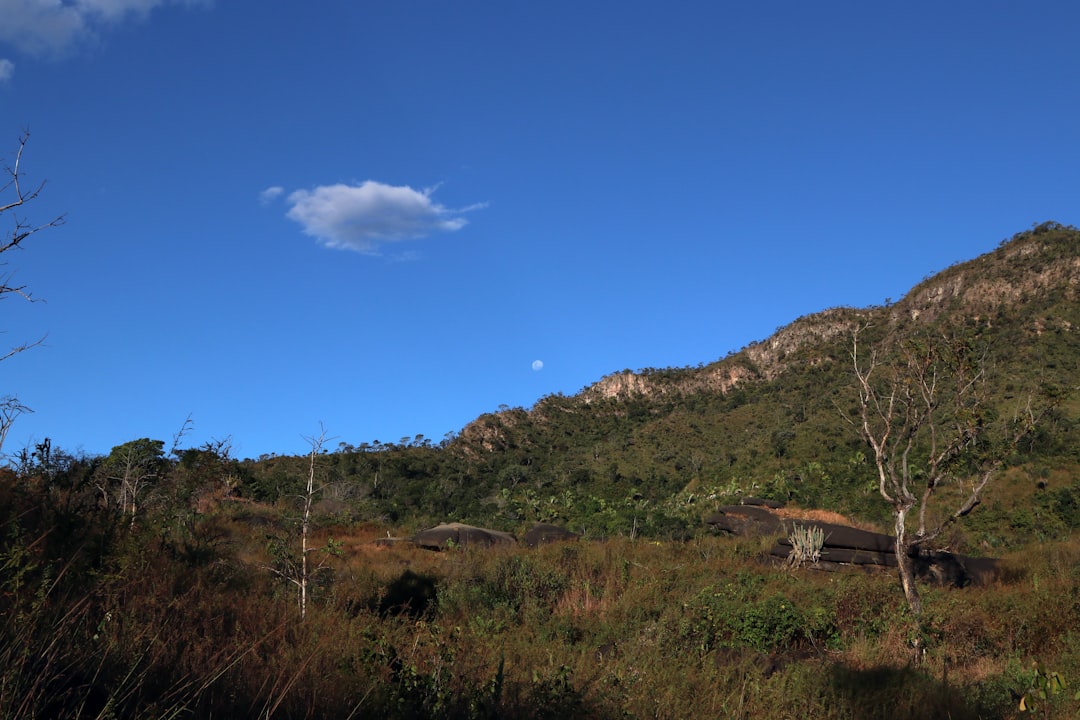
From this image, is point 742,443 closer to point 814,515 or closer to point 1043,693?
point 814,515

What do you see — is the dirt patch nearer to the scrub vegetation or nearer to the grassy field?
the scrub vegetation

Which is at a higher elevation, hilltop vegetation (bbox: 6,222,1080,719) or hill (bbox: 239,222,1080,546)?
hill (bbox: 239,222,1080,546)

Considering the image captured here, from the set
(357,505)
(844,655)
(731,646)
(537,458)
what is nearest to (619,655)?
(731,646)

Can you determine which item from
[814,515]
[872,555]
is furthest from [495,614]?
[814,515]

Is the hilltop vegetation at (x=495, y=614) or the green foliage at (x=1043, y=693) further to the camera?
the hilltop vegetation at (x=495, y=614)

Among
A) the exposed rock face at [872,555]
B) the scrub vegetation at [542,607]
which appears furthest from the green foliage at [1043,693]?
the exposed rock face at [872,555]

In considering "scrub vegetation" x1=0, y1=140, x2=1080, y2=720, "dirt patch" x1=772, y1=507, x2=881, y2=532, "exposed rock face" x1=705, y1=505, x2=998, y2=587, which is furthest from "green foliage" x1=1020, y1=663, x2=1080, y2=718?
"dirt patch" x1=772, y1=507, x2=881, y2=532

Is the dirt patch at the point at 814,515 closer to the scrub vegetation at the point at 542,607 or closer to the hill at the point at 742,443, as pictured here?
the scrub vegetation at the point at 542,607

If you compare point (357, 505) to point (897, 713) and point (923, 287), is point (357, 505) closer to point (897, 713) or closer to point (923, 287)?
point (897, 713)

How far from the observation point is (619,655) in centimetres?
861

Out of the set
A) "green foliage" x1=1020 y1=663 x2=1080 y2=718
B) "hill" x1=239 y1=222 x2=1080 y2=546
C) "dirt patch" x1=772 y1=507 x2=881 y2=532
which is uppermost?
"hill" x1=239 y1=222 x2=1080 y2=546

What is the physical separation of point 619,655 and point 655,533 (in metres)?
18.4

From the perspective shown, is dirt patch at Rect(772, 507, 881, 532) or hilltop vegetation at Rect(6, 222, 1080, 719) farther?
dirt patch at Rect(772, 507, 881, 532)

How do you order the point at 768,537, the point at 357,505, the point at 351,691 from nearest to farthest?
the point at 351,691
the point at 768,537
the point at 357,505
